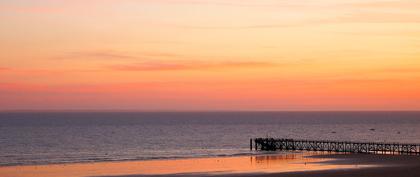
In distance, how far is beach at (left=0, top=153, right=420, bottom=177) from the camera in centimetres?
5109

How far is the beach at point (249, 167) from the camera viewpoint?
5109cm

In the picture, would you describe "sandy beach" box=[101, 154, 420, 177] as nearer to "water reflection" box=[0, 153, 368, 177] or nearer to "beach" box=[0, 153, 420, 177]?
"beach" box=[0, 153, 420, 177]

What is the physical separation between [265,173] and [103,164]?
736 inches

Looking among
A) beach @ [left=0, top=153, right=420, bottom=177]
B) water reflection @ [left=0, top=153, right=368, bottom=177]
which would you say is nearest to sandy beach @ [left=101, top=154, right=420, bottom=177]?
beach @ [left=0, top=153, right=420, bottom=177]

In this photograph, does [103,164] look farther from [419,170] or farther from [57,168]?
[419,170]

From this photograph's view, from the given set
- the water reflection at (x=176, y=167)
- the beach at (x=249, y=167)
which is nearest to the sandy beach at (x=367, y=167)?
the beach at (x=249, y=167)

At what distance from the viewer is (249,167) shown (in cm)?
5759

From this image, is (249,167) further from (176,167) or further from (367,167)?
(367,167)

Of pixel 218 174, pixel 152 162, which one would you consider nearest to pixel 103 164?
pixel 152 162

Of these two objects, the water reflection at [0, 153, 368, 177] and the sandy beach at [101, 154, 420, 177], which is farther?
the water reflection at [0, 153, 368, 177]

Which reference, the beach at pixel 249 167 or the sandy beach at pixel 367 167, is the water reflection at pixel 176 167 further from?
the sandy beach at pixel 367 167

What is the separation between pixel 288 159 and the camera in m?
66.9

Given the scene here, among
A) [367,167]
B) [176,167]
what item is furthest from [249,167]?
[367,167]

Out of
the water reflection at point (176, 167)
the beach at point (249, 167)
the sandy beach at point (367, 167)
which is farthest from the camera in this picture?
the water reflection at point (176, 167)
